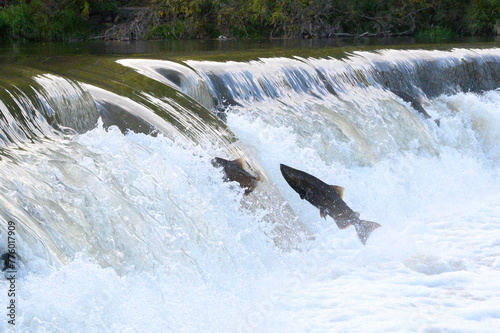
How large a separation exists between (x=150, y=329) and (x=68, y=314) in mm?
481

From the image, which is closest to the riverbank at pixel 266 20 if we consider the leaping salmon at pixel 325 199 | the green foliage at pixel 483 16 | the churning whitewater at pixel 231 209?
the green foliage at pixel 483 16

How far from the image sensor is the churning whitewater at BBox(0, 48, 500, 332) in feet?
11.3

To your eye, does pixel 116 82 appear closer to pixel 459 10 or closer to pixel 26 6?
pixel 26 6

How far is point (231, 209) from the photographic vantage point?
4.79 metres

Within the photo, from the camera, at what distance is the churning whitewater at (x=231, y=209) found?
136 inches

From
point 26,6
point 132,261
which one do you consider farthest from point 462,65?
point 26,6

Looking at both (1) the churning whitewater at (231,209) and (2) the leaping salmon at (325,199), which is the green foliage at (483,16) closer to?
(1) the churning whitewater at (231,209)

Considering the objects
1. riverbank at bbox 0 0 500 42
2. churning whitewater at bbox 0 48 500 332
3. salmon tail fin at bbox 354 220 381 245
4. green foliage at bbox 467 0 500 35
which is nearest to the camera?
churning whitewater at bbox 0 48 500 332

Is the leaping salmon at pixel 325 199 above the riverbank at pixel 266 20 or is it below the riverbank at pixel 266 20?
below

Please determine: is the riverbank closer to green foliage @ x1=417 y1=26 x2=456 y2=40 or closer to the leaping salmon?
green foliage @ x1=417 y1=26 x2=456 y2=40

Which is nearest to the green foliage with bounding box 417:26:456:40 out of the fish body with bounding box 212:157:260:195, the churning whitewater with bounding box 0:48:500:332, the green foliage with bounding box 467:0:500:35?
the green foliage with bounding box 467:0:500:35

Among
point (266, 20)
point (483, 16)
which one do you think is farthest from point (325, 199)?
point (483, 16)

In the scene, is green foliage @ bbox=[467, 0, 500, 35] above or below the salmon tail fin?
above

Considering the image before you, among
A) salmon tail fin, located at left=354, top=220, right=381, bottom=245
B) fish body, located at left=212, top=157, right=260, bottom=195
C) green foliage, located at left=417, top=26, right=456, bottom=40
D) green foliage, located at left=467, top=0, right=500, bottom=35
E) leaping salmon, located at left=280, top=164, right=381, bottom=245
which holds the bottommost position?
salmon tail fin, located at left=354, top=220, right=381, bottom=245
